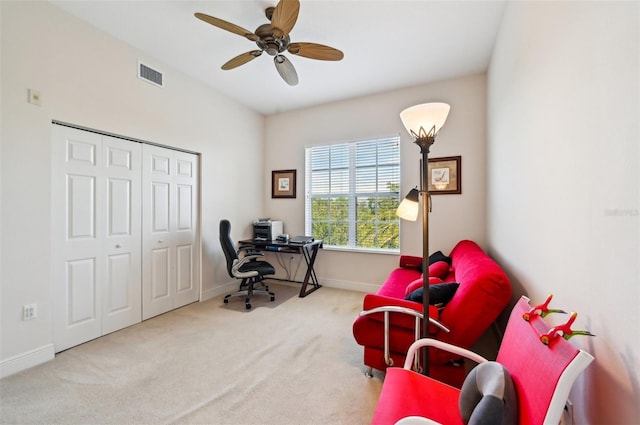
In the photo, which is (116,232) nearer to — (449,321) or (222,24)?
(222,24)

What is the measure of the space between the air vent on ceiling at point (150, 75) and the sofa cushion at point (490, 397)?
3.80 meters

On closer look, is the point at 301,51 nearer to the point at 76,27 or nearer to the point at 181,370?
the point at 76,27

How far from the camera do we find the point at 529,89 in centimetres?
162

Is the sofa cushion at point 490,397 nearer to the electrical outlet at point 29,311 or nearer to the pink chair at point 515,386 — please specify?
the pink chair at point 515,386

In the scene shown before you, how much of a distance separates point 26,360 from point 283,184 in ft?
11.3

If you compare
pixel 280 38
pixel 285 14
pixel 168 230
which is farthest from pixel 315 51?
pixel 168 230

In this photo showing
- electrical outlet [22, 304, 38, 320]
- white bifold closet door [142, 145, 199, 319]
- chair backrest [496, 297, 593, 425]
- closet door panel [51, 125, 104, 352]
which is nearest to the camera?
chair backrest [496, 297, 593, 425]

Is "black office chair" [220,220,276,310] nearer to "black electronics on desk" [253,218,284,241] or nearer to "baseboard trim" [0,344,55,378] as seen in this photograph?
"black electronics on desk" [253,218,284,241]

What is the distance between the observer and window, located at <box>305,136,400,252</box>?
152 inches

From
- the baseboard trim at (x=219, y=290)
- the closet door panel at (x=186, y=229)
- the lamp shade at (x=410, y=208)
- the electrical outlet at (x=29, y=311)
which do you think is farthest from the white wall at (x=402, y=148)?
the electrical outlet at (x=29, y=311)

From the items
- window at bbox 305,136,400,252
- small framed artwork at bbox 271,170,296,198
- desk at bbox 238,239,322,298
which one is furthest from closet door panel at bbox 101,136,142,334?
window at bbox 305,136,400,252

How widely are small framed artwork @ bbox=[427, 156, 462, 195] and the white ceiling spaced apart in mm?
1077

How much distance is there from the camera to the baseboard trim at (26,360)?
193 cm

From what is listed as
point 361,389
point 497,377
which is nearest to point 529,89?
point 497,377
